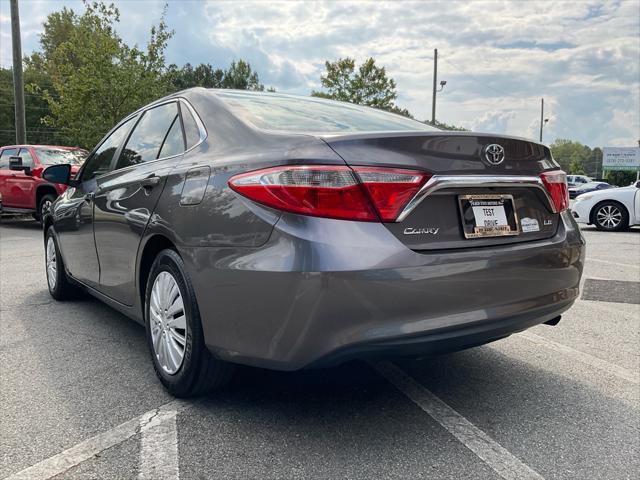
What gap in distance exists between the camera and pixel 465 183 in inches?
94.7

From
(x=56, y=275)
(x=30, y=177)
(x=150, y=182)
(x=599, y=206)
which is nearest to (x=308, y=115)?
(x=150, y=182)

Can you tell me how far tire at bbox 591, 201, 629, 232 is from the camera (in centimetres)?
1253

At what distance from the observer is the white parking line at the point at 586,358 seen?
3.33m

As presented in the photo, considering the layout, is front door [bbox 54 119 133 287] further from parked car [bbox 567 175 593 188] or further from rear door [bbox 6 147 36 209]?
parked car [bbox 567 175 593 188]

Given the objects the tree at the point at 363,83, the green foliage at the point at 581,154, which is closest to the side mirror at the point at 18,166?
the tree at the point at 363,83

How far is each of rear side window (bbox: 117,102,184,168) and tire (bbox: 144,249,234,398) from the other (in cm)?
79

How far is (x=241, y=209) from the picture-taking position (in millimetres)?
2369

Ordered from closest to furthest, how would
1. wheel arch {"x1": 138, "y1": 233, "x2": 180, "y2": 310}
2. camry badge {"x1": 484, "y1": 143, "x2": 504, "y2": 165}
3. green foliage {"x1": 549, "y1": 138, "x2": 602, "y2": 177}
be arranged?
1. camry badge {"x1": 484, "y1": 143, "x2": 504, "y2": 165}
2. wheel arch {"x1": 138, "y1": 233, "x2": 180, "y2": 310}
3. green foliage {"x1": 549, "y1": 138, "x2": 602, "y2": 177}

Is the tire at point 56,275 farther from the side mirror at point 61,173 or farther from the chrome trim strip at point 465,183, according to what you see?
the chrome trim strip at point 465,183

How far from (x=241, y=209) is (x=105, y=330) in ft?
7.60

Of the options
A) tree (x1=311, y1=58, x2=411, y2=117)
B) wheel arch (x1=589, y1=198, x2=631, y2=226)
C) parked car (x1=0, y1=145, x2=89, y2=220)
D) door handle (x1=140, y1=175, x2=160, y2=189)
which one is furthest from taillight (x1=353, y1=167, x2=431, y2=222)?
tree (x1=311, y1=58, x2=411, y2=117)

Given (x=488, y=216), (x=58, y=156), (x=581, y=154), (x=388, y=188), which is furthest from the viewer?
(x=581, y=154)

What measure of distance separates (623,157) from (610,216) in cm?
3941

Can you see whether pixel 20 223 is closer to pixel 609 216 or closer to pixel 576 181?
pixel 609 216
